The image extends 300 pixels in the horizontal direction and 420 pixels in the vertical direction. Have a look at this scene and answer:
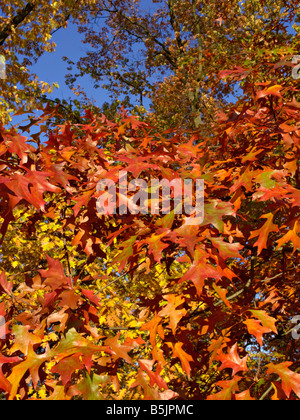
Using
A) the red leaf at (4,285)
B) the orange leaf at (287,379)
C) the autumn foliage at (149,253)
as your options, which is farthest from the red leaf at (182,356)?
the red leaf at (4,285)

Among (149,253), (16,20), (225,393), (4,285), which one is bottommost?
(225,393)

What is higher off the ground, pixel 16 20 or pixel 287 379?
pixel 16 20

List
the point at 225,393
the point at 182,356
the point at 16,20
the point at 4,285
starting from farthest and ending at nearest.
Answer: the point at 16,20 → the point at 182,356 → the point at 4,285 → the point at 225,393

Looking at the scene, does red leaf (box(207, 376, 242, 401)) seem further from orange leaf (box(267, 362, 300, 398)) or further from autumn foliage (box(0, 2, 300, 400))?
orange leaf (box(267, 362, 300, 398))

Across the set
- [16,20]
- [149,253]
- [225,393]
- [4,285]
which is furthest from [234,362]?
[16,20]

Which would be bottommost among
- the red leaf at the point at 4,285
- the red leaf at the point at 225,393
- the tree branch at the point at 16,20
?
the red leaf at the point at 225,393

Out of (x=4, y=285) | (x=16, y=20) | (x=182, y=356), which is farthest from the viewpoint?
(x=16, y=20)

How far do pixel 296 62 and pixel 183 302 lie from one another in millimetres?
1762

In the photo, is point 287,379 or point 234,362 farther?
point 234,362

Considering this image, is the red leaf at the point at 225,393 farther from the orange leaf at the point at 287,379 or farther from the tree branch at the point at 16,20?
the tree branch at the point at 16,20

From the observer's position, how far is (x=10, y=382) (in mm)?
1511

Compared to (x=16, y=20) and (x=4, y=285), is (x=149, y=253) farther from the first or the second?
(x=16, y=20)
